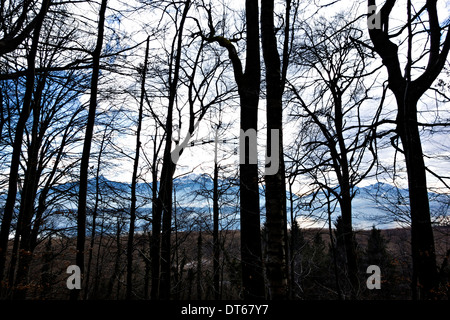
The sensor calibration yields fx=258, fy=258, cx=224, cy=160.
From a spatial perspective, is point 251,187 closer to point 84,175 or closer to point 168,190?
point 168,190

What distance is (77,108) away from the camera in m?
12.7

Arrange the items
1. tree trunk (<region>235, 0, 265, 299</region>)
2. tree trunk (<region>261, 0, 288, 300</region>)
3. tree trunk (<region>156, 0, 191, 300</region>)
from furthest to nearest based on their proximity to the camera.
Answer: tree trunk (<region>156, 0, 191, 300</region>)
tree trunk (<region>235, 0, 265, 299</region>)
tree trunk (<region>261, 0, 288, 300</region>)

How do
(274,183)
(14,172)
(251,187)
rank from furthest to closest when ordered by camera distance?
1. (251,187)
2. (14,172)
3. (274,183)

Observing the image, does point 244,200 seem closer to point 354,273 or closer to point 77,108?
point 354,273

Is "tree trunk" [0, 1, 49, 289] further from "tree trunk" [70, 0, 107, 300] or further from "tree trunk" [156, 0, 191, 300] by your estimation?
"tree trunk" [156, 0, 191, 300]

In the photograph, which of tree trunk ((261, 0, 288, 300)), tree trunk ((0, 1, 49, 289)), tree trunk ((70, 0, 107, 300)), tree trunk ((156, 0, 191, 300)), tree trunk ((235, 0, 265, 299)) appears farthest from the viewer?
tree trunk ((156, 0, 191, 300))

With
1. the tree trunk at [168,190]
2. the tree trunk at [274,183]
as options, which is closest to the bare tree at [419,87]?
the tree trunk at [274,183]

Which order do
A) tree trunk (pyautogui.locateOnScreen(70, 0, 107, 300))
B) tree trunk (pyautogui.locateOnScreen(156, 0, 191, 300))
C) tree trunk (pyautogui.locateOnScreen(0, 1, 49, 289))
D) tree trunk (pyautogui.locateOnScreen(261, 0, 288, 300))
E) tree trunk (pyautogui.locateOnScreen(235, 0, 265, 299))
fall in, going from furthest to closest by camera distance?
tree trunk (pyautogui.locateOnScreen(156, 0, 191, 300))
tree trunk (pyautogui.locateOnScreen(70, 0, 107, 300))
tree trunk (pyautogui.locateOnScreen(235, 0, 265, 299))
tree trunk (pyautogui.locateOnScreen(0, 1, 49, 289))
tree trunk (pyautogui.locateOnScreen(261, 0, 288, 300))

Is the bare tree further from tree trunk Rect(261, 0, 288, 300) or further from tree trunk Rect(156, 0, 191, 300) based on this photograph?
tree trunk Rect(156, 0, 191, 300)

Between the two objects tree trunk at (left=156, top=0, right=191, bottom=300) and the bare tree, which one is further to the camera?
tree trunk at (left=156, top=0, right=191, bottom=300)

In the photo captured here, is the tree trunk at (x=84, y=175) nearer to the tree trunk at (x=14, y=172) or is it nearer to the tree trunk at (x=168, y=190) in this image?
the tree trunk at (x=14, y=172)

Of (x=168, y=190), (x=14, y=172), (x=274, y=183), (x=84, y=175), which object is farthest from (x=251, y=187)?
(x=14, y=172)

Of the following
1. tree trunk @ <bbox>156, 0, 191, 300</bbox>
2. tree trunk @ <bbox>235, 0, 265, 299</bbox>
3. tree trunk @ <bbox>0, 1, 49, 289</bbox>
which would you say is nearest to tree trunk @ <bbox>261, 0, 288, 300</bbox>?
tree trunk @ <bbox>235, 0, 265, 299</bbox>
